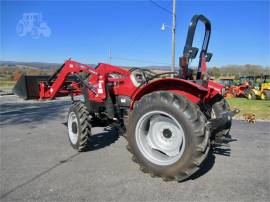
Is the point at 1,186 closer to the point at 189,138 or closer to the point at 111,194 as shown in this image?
the point at 111,194

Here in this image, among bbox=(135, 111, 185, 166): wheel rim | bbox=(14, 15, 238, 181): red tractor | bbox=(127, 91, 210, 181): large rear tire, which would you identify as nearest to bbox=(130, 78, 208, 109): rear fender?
bbox=(14, 15, 238, 181): red tractor

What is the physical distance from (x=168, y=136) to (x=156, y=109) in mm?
552

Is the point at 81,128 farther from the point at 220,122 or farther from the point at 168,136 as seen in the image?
the point at 220,122

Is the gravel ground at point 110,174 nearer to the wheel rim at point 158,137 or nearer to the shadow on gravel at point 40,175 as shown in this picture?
the shadow on gravel at point 40,175

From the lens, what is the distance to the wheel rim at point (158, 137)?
4.02m

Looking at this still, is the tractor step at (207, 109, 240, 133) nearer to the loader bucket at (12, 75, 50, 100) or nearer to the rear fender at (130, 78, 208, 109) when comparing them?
the rear fender at (130, 78, 208, 109)

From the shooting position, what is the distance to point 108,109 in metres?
5.28

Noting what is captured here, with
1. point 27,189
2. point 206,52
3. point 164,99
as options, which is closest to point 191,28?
point 206,52

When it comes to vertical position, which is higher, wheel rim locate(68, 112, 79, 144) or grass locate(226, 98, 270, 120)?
wheel rim locate(68, 112, 79, 144)

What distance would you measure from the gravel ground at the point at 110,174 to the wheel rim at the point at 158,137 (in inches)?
13.5

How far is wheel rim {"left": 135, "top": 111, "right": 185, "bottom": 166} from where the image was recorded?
402cm

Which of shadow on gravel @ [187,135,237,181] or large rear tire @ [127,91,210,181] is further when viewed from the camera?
shadow on gravel @ [187,135,237,181]

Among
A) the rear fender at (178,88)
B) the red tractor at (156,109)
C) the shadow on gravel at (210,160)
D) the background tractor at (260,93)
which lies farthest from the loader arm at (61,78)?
the background tractor at (260,93)

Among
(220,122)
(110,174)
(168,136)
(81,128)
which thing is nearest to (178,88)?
(168,136)
